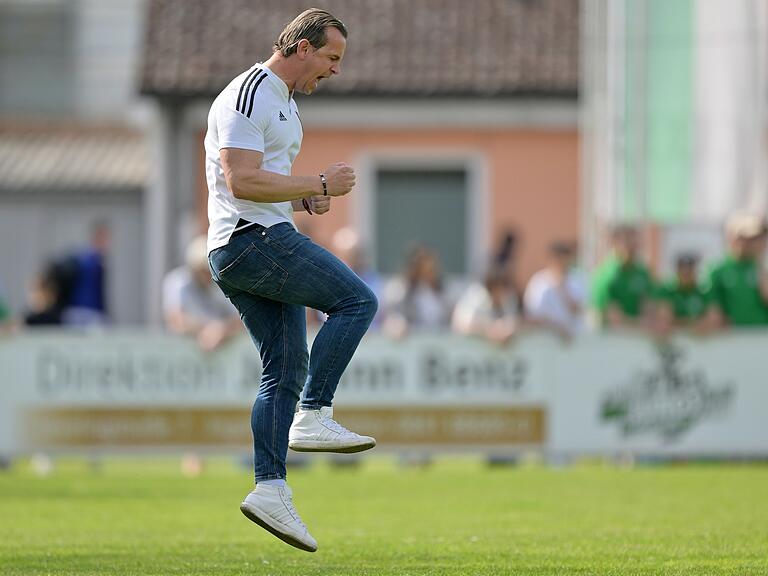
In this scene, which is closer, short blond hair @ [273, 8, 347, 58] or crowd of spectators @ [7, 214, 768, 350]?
short blond hair @ [273, 8, 347, 58]

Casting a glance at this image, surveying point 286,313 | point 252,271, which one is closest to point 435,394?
point 286,313

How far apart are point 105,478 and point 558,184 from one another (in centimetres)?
1098

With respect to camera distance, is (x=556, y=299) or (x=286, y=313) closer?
(x=286, y=313)

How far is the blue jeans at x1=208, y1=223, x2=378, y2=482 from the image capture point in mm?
7723

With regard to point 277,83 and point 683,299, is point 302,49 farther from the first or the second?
point 683,299

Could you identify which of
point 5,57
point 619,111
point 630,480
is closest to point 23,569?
point 630,480

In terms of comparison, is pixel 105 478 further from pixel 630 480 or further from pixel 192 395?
pixel 630 480

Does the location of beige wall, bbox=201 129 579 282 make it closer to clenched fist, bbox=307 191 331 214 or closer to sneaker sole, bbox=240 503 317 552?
clenched fist, bbox=307 191 331 214

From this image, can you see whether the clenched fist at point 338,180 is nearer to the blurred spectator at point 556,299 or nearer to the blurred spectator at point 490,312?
the blurred spectator at point 490,312

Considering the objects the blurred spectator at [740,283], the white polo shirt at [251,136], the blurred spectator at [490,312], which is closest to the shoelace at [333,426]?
the white polo shirt at [251,136]

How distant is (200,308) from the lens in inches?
663

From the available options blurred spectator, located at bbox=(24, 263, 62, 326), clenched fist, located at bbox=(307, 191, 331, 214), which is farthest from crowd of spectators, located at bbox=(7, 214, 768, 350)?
clenched fist, located at bbox=(307, 191, 331, 214)

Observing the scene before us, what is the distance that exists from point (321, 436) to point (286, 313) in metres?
0.58

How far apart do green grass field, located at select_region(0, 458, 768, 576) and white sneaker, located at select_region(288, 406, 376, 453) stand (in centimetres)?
53
